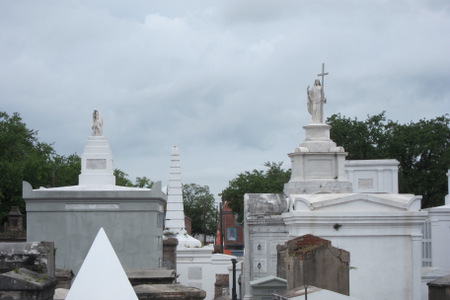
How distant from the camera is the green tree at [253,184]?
57125 mm

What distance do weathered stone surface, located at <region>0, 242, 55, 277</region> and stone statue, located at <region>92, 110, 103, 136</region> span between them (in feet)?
38.3

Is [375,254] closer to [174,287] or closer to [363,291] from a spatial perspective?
[363,291]

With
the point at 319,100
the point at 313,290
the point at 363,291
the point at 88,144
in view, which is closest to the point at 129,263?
the point at 88,144

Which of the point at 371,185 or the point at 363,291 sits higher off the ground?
the point at 371,185

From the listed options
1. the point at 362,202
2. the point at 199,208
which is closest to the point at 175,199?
the point at 362,202

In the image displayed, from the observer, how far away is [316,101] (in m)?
24.3

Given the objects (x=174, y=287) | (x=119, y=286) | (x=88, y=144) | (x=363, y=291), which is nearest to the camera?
(x=119, y=286)

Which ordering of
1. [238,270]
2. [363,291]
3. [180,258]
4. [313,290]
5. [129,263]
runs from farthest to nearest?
1. [180,258]
2. [238,270]
3. [129,263]
4. [363,291]
5. [313,290]

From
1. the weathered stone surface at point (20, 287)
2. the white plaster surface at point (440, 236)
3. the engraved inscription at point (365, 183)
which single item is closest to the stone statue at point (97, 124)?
the white plaster surface at point (440, 236)

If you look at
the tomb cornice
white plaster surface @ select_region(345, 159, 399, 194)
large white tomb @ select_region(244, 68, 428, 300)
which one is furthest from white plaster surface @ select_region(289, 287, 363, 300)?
white plaster surface @ select_region(345, 159, 399, 194)

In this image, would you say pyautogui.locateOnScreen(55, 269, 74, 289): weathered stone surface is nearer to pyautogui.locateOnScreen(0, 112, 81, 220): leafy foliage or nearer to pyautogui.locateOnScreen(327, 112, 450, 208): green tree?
pyautogui.locateOnScreen(0, 112, 81, 220): leafy foliage

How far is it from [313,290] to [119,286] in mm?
2932

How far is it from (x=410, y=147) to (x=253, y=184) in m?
14.8

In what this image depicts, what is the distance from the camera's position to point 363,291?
17531 mm
